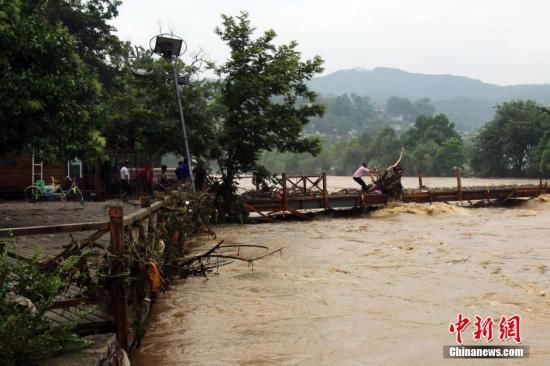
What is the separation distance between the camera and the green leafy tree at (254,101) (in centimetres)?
2130

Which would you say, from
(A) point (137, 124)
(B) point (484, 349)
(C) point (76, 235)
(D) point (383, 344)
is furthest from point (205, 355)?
(A) point (137, 124)

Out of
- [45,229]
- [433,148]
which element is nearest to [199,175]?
[45,229]

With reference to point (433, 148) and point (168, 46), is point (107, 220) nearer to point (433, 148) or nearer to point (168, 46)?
point (168, 46)

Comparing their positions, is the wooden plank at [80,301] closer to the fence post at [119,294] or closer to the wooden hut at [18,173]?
the fence post at [119,294]

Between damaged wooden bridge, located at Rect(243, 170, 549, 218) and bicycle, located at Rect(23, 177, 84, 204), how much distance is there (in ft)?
22.6

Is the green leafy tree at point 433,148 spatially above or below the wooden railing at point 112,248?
above

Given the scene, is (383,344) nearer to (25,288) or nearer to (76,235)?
(25,288)

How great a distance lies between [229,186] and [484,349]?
638 inches

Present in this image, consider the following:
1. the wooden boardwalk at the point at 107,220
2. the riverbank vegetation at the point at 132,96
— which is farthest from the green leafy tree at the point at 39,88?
the wooden boardwalk at the point at 107,220

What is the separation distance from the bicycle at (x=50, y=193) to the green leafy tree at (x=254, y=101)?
6.16m

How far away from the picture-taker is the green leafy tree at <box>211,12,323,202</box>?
2130 centimetres

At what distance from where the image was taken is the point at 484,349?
6367mm

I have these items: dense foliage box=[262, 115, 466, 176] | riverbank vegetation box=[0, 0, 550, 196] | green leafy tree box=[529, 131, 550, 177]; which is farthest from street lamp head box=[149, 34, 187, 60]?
dense foliage box=[262, 115, 466, 176]

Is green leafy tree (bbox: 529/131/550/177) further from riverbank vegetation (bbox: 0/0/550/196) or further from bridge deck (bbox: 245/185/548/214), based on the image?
bridge deck (bbox: 245/185/548/214)
